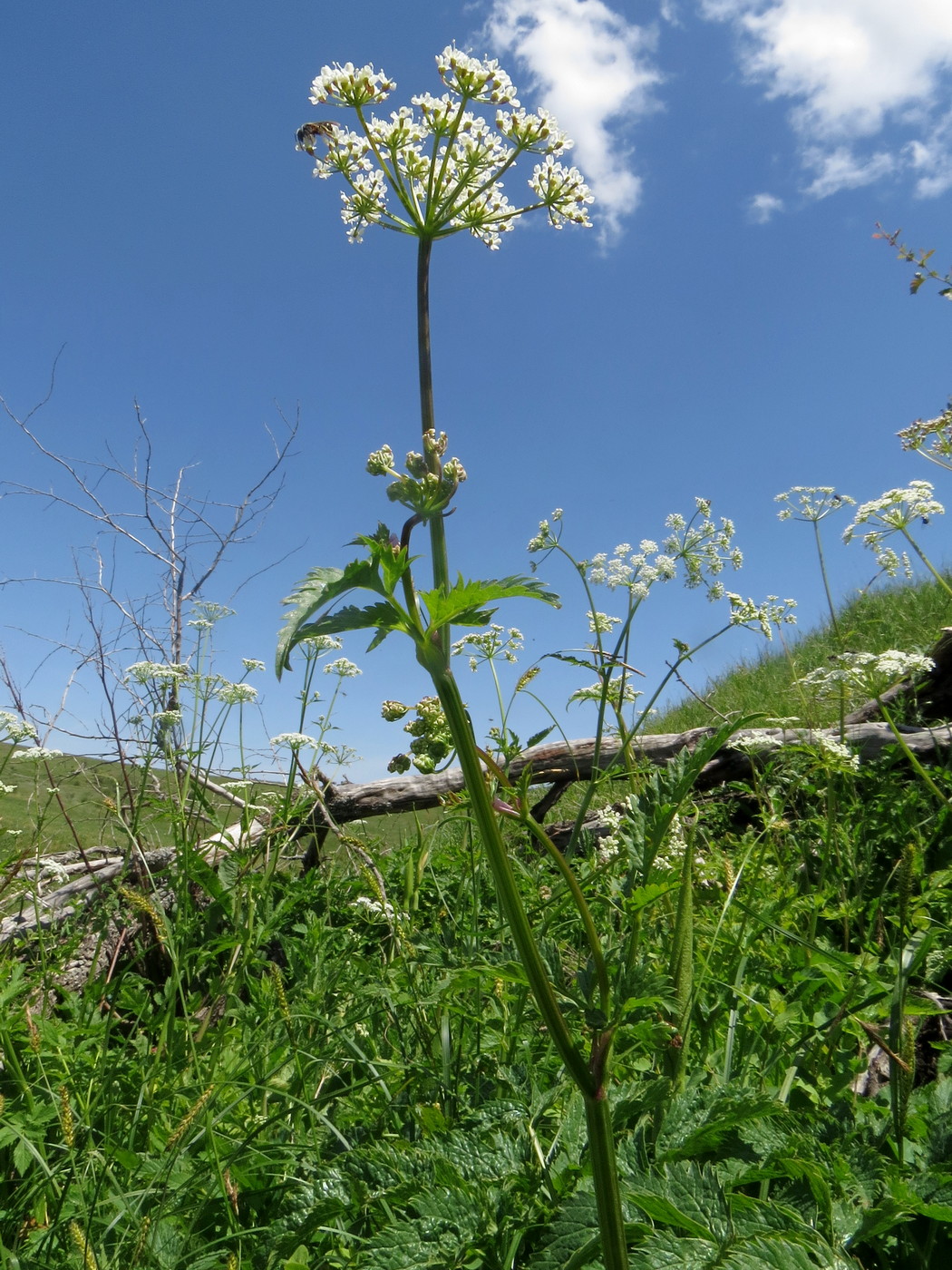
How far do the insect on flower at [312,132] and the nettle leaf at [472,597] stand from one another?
1923mm

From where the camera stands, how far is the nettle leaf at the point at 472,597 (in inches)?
36.1

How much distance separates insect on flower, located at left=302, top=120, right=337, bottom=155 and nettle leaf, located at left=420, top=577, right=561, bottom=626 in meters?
1.92

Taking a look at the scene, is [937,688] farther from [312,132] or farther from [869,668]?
[312,132]

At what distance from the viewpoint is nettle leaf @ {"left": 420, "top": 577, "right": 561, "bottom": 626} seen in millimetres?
917

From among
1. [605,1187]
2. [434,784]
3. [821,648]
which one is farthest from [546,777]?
[821,648]

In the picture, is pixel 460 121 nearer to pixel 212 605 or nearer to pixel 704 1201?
pixel 704 1201

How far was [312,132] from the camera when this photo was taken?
8.01 ft

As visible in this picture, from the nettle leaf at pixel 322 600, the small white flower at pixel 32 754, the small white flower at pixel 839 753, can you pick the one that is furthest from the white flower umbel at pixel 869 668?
the small white flower at pixel 32 754

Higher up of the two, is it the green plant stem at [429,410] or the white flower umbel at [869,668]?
the green plant stem at [429,410]

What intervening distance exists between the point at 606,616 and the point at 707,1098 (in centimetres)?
205

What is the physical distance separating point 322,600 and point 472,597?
18cm

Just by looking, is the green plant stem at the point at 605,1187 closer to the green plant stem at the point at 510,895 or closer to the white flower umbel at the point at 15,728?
the green plant stem at the point at 510,895

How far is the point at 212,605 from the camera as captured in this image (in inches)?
158

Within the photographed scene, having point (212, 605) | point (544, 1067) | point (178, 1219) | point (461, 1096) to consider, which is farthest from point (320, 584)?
point (212, 605)
